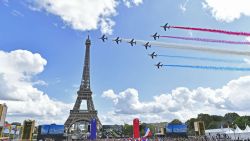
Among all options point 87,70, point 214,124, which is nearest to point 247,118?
point 214,124

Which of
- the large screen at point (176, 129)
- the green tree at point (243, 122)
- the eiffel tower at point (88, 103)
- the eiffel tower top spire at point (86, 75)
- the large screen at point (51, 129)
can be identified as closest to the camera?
the large screen at point (51, 129)

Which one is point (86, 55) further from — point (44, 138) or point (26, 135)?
point (26, 135)

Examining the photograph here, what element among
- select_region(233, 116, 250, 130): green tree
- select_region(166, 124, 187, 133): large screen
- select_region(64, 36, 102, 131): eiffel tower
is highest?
select_region(64, 36, 102, 131): eiffel tower

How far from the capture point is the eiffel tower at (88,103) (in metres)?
116

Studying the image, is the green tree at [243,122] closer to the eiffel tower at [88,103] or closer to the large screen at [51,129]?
the eiffel tower at [88,103]

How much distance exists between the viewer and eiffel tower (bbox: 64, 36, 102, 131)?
116 metres

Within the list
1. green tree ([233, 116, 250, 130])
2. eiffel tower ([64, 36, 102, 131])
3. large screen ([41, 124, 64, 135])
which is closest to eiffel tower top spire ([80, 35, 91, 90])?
eiffel tower ([64, 36, 102, 131])

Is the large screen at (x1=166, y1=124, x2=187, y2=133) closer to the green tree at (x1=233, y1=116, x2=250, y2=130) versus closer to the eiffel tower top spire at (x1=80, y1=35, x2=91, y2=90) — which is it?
the green tree at (x1=233, y1=116, x2=250, y2=130)

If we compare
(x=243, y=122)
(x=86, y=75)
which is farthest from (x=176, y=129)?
(x=86, y=75)

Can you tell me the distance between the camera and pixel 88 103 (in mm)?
120500

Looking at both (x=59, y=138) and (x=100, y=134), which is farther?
(x=100, y=134)

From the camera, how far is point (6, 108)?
44.0 meters

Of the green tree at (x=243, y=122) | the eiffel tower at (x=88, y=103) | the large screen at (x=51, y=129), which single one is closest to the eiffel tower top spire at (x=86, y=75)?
the eiffel tower at (x=88, y=103)

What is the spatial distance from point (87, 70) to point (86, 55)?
291 inches
